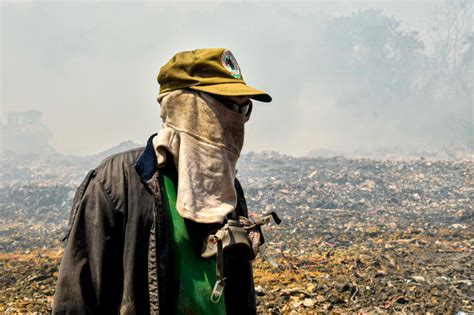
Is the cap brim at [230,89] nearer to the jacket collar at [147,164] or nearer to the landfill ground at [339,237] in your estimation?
the jacket collar at [147,164]

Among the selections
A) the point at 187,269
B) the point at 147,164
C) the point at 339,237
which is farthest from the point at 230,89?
the point at 339,237

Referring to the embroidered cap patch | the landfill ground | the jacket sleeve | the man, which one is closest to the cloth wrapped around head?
the man

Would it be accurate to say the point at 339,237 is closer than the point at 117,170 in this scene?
No

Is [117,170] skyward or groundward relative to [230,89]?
groundward

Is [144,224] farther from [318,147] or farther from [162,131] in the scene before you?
[318,147]

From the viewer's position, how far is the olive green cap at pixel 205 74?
1.64 meters

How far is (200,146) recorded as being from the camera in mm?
1677

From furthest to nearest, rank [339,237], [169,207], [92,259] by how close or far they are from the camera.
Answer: [339,237] → [169,207] → [92,259]

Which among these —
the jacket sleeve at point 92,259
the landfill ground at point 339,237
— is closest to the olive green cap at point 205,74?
the jacket sleeve at point 92,259

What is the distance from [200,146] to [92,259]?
48 centimetres

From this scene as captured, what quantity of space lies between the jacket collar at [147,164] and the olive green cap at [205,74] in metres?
0.22

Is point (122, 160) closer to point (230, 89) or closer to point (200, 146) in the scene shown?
point (200, 146)

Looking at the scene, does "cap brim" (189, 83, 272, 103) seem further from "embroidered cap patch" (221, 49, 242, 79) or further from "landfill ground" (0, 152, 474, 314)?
"landfill ground" (0, 152, 474, 314)

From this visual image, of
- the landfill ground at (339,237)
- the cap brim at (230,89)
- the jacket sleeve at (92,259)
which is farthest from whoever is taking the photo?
the landfill ground at (339,237)
